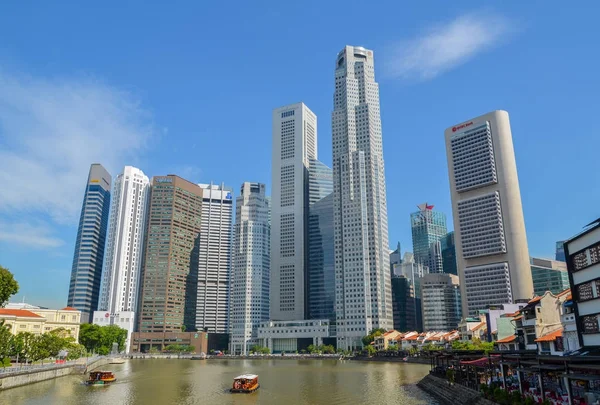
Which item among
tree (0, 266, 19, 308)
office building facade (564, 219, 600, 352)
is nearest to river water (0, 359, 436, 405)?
tree (0, 266, 19, 308)

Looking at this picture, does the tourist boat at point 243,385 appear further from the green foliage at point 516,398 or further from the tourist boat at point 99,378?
the green foliage at point 516,398

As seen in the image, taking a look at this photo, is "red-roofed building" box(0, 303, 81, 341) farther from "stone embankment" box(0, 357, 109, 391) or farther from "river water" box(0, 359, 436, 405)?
"river water" box(0, 359, 436, 405)

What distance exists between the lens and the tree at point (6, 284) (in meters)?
82.2

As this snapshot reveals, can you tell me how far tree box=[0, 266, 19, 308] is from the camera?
82.2 metres

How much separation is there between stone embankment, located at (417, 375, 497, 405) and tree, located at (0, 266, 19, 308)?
245 ft

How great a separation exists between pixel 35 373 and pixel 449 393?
71.1m

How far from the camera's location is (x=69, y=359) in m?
126

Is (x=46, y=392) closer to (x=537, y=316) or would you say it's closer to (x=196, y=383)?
(x=196, y=383)

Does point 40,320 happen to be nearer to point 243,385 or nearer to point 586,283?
point 243,385

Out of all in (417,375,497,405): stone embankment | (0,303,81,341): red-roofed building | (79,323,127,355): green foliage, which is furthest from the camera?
(79,323,127,355): green foliage

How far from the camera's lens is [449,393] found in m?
61.9

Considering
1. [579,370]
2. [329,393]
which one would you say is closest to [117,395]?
[329,393]

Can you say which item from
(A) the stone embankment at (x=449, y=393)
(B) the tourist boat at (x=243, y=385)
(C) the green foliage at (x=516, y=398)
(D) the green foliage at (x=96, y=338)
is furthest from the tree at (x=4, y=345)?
(D) the green foliage at (x=96, y=338)

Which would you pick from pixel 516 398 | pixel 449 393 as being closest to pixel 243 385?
pixel 449 393
